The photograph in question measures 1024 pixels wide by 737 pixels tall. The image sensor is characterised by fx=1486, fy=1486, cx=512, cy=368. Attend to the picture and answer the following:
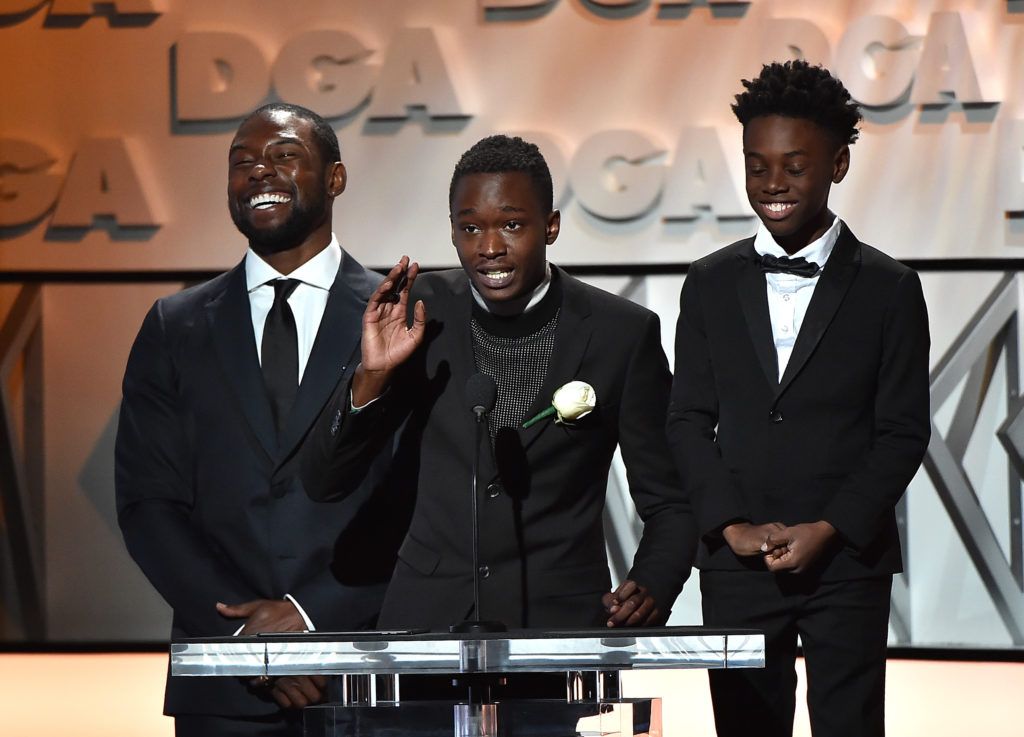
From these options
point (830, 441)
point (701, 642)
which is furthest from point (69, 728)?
point (701, 642)

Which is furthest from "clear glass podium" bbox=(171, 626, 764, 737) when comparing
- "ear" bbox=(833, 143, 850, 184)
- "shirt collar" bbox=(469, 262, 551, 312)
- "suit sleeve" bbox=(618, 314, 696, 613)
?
"ear" bbox=(833, 143, 850, 184)

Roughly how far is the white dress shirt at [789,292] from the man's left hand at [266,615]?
1056 millimetres

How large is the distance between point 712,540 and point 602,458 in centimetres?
29

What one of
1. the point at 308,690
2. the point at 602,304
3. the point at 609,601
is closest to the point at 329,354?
the point at 602,304

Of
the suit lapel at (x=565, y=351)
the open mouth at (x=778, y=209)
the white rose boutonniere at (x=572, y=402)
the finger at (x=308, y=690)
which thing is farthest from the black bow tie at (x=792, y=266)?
the finger at (x=308, y=690)

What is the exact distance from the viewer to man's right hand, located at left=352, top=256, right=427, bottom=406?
258 centimetres

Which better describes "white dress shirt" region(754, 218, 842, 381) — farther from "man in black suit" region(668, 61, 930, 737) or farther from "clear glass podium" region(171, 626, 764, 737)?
"clear glass podium" region(171, 626, 764, 737)

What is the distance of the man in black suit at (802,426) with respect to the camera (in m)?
2.83

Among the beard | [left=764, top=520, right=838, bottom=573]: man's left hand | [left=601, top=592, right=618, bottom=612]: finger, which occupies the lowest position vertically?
[left=601, top=592, right=618, bottom=612]: finger

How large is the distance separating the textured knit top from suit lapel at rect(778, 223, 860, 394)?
1.57 feet

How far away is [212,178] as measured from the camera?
673 cm

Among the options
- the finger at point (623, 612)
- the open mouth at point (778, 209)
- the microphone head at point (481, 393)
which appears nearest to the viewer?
the microphone head at point (481, 393)

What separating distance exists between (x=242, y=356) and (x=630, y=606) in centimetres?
95

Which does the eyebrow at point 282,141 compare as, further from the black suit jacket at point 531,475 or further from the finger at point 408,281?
the finger at point 408,281
